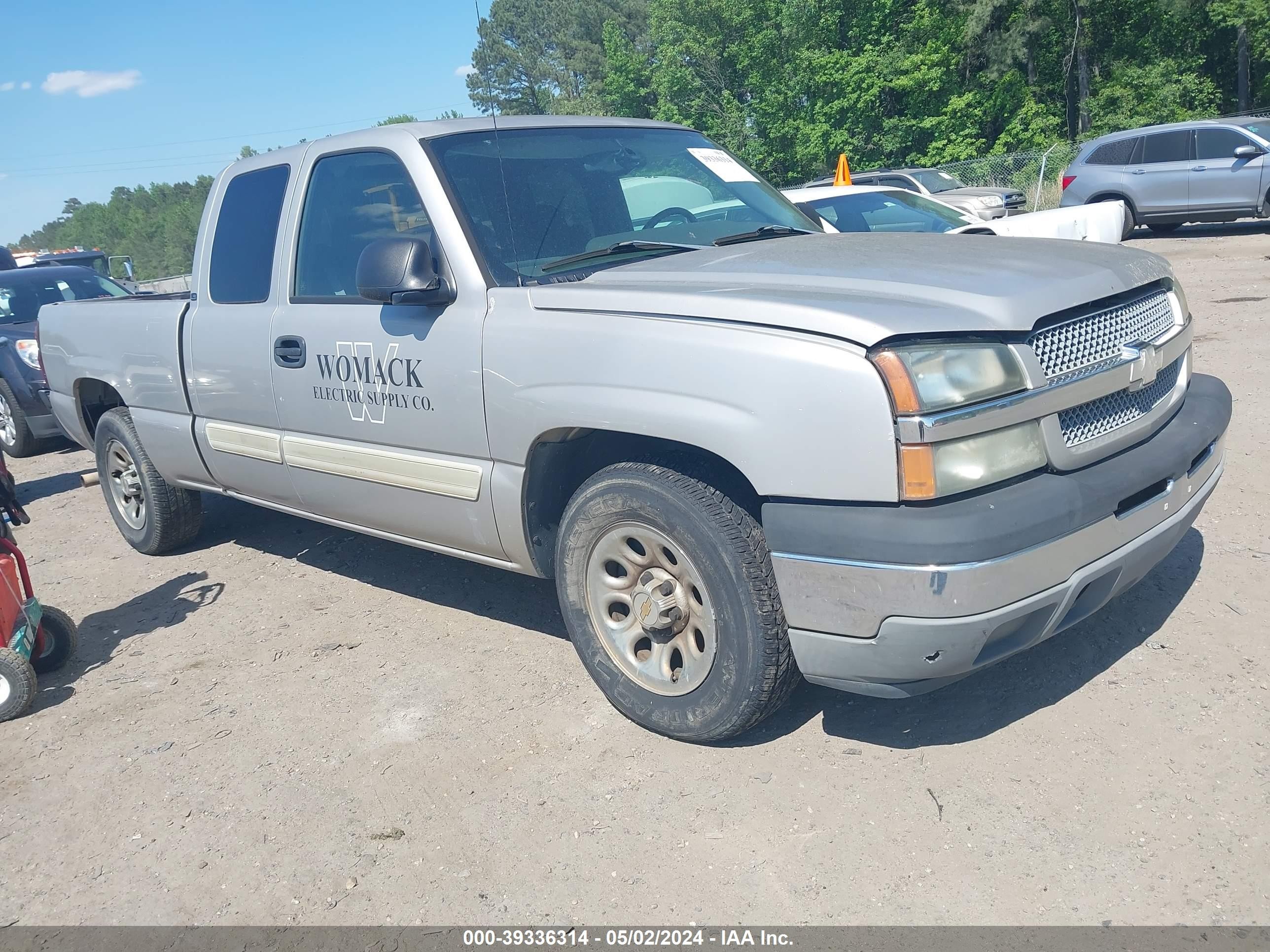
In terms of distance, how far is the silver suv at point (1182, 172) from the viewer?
15539 millimetres

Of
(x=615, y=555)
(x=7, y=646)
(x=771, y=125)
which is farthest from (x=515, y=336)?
(x=771, y=125)

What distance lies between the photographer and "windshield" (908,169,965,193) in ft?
66.7

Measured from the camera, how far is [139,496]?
230 inches

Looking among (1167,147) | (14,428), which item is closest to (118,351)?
(14,428)

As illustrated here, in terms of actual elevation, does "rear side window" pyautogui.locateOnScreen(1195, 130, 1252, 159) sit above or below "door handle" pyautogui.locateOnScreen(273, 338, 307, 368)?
above

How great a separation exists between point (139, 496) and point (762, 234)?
4.00m

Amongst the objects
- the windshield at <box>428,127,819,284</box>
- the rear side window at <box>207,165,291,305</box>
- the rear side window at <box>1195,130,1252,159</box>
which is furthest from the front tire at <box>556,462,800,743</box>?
the rear side window at <box>1195,130,1252,159</box>

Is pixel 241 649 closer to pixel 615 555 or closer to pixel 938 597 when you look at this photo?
pixel 615 555

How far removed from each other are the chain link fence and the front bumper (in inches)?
952

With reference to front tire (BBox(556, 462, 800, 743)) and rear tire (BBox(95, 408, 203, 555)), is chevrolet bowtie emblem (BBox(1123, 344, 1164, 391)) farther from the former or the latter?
rear tire (BBox(95, 408, 203, 555))

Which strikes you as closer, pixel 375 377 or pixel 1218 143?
pixel 375 377

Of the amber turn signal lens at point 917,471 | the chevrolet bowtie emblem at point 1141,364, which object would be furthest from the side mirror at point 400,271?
the chevrolet bowtie emblem at point 1141,364

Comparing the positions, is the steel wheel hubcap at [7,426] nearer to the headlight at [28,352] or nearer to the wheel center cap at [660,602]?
the headlight at [28,352]

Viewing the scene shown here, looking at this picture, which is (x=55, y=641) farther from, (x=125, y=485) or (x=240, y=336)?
(x=125, y=485)
